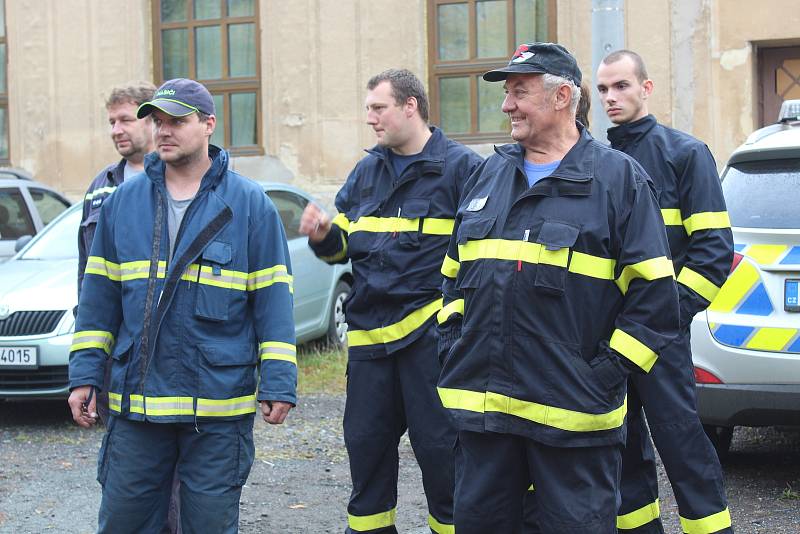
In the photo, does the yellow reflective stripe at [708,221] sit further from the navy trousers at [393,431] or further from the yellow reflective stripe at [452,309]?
the yellow reflective stripe at [452,309]

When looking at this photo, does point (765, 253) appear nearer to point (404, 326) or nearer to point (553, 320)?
point (404, 326)

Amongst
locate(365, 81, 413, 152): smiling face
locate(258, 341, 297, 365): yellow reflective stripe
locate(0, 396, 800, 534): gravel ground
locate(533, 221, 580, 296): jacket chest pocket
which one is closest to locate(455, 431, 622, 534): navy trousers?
locate(533, 221, 580, 296): jacket chest pocket

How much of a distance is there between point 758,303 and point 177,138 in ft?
10.0

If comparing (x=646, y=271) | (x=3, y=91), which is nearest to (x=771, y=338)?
(x=646, y=271)

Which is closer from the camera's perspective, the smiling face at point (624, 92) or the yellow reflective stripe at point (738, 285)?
the smiling face at point (624, 92)

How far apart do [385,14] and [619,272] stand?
36.6ft

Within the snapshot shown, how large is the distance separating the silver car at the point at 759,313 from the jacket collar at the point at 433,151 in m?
1.70

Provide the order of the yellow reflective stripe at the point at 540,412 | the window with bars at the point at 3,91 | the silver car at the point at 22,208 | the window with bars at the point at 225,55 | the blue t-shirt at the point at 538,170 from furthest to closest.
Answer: the window with bars at the point at 3,91
the window with bars at the point at 225,55
the silver car at the point at 22,208
the blue t-shirt at the point at 538,170
the yellow reflective stripe at the point at 540,412

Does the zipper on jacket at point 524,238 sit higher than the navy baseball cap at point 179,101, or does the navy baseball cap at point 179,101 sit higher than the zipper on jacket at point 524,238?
the navy baseball cap at point 179,101

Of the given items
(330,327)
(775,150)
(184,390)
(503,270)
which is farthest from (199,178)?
(330,327)

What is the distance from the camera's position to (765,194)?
6145 millimetres

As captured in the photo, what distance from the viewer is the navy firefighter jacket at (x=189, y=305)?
4.20 meters

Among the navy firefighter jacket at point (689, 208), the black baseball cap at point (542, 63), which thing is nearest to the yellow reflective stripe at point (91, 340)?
the black baseball cap at point (542, 63)

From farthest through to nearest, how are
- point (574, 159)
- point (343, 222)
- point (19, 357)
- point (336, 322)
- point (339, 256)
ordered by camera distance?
point (336, 322) < point (19, 357) < point (343, 222) < point (339, 256) < point (574, 159)
